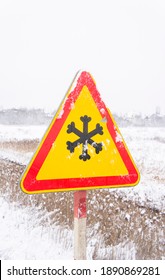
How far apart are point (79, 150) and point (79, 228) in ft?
1.78

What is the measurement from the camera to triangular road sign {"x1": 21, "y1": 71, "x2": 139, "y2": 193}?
7.10ft

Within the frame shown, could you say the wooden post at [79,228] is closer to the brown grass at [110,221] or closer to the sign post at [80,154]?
the sign post at [80,154]

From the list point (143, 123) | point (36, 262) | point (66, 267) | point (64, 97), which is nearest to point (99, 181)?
point (64, 97)

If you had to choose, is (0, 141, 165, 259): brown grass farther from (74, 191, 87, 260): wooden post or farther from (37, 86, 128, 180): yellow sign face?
(37, 86, 128, 180): yellow sign face

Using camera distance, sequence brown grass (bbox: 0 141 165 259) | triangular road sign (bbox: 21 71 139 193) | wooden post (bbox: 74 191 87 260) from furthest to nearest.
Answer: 1. brown grass (bbox: 0 141 165 259)
2. wooden post (bbox: 74 191 87 260)
3. triangular road sign (bbox: 21 71 139 193)

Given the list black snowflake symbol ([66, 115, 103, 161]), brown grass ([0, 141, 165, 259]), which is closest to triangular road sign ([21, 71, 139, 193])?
black snowflake symbol ([66, 115, 103, 161])

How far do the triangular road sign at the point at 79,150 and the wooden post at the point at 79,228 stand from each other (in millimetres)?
176

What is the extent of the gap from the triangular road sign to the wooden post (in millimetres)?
176

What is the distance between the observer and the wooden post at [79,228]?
2.32m

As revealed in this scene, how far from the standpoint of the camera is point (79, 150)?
86.9 inches

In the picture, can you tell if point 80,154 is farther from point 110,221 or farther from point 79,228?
point 110,221

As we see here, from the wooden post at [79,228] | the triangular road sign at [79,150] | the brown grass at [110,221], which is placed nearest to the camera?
the triangular road sign at [79,150]

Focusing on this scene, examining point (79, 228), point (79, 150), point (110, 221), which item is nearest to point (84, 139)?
point (79, 150)

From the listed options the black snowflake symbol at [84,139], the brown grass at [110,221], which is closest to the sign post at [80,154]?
the black snowflake symbol at [84,139]
